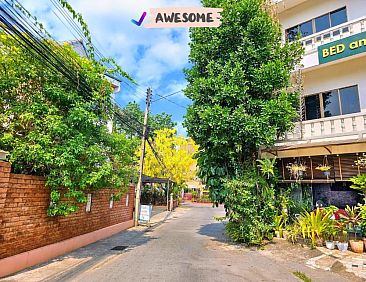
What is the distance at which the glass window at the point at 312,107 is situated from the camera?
10641 millimetres

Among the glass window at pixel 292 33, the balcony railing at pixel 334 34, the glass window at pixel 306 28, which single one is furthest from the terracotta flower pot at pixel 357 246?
the glass window at pixel 292 33

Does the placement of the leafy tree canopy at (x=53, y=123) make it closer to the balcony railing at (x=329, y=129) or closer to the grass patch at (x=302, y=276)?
the grass patch at (x=302, y=276)

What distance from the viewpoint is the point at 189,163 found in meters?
28.5

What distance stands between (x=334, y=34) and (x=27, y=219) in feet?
37.2

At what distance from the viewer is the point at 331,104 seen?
10289 millimetres

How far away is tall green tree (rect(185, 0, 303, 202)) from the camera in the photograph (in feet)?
27.5

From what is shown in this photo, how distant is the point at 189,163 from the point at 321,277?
22700mm

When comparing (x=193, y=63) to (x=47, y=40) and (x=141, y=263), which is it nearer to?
(x=47, y=40)

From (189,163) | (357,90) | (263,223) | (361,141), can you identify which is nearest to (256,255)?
(263,223)

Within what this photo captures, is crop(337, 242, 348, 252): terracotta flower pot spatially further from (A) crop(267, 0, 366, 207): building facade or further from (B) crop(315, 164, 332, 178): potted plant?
(B) crop(315, 164, 332, 178): potted plant

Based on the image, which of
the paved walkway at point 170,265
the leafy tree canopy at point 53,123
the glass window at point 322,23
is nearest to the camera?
the paved walkway at point 170,265

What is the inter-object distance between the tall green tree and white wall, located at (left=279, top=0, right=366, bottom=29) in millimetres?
2702

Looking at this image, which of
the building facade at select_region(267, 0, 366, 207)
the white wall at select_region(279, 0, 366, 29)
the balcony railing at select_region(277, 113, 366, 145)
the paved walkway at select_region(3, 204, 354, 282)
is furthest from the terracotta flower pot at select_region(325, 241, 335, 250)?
the white wall at select_region(279, 0, 366, 29)

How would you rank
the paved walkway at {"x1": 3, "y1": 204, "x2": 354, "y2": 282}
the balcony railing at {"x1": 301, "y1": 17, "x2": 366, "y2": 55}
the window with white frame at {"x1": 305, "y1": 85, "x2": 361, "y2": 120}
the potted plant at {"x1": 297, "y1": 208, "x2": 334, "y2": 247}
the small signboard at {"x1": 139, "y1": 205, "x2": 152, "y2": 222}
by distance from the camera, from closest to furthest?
the paved walkway at {"x1": 3, "y1": 204, "x2": 354, "y2": 282}
the potted plant at {"x1": 297, "y1": 208, "x2": 334, "y2": 247}
the balcony railing at {"x1": 301, "y1": 17, "x2": 366, "y2": 55}
the window with white frame at {"x1": 305, "y1": 85, "x2": 361, "y2": 120}
the small signboard at {"x1": 139, "y1": 205, "x2": 152, "y2": 222}
